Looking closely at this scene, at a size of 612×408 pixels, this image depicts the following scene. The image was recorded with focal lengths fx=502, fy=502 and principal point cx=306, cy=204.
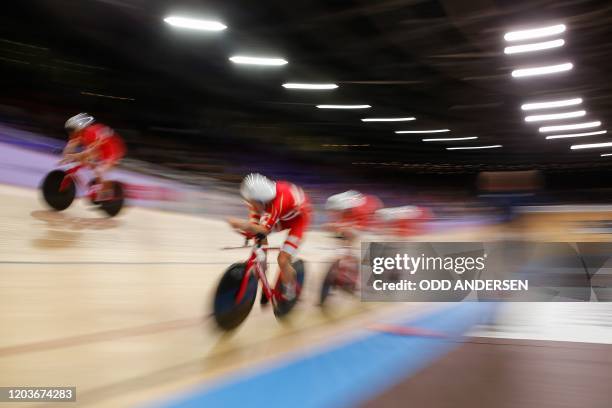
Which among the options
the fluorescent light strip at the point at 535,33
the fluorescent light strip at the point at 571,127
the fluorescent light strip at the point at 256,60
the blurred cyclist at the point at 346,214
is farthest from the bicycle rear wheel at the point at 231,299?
the fluorescent light strip at the point at 571,127

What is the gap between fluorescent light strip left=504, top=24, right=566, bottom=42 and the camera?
26.7 ft

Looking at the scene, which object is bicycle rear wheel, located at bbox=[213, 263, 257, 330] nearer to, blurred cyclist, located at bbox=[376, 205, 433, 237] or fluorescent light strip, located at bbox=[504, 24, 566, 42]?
blurred cyclist, located at bbox=[376, 205, 433, 237]

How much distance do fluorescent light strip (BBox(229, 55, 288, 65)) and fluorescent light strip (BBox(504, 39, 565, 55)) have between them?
410 centimetres

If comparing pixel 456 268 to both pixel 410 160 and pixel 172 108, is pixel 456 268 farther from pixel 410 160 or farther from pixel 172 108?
pixel 410 160

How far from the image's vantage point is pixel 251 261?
3.01 m

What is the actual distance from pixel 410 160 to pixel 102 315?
1165 centimetres

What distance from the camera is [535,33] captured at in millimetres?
8234

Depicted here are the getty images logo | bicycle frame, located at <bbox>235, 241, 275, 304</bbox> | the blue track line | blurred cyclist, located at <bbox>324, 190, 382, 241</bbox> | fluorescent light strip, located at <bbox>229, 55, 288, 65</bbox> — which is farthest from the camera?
fluorescent light strip, located at <bbox>229, 55, 288, 65</bbox>

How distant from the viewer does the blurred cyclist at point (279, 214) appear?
3088 mm

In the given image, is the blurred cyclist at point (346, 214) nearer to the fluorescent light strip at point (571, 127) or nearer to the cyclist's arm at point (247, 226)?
the cyclist's arm at point (247, 226)

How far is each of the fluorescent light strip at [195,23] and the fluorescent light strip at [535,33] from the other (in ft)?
15.5

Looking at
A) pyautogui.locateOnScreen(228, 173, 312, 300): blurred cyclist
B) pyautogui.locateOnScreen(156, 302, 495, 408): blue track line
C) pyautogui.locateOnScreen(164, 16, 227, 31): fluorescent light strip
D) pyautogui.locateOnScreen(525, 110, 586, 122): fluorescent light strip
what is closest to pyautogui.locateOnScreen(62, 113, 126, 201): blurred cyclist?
pyautogui.locateOnScreen(228, 173, 312, 300): blurred cyclist

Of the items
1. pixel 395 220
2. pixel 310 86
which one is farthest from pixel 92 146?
pixel 310 86

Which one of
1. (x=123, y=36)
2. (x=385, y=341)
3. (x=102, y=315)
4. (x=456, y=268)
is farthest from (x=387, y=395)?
(x=123, y=36)
